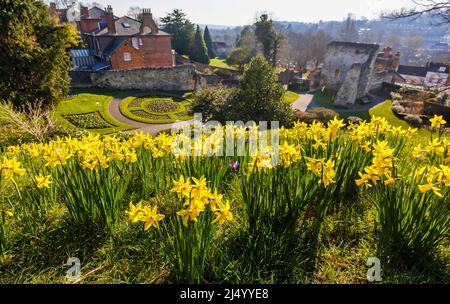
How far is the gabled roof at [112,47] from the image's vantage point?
2798cm

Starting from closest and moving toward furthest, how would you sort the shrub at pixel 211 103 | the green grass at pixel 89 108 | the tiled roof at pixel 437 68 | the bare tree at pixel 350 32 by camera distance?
1. the shrub at pixel 211 103
2. the green grass at pixel 89 108
3. the tiled roof at pixel 437 68
4. the bare tree at pixel 350 32

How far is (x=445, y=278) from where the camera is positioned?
6.58 feet

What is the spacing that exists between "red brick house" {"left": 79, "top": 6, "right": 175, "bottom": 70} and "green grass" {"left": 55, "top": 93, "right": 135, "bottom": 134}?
6871 millimetres

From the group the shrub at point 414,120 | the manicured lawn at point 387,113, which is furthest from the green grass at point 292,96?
the shrub at point 414,120

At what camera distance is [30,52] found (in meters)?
12.8

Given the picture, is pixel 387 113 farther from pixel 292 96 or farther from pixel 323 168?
pixel 323 168

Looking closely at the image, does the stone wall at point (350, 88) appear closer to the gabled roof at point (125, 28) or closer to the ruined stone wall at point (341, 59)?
the ruined stone wall at point (341, 59)

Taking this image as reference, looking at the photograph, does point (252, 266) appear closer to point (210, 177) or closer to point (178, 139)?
point (210, 177)

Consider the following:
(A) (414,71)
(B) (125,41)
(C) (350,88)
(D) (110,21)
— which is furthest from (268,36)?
(A) (414,71)

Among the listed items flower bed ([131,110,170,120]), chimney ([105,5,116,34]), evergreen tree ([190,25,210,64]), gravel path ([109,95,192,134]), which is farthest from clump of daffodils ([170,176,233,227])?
evergreen tree ([190,25,210,64])

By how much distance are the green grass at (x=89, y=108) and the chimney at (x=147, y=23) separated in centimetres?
1207

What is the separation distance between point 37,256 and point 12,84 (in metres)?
14.0

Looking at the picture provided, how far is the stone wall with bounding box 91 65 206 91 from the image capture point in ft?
84.2

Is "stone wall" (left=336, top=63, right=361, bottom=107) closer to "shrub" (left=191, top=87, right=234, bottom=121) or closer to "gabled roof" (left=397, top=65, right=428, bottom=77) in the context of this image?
"shrub" (left=191, top=87, right=234, bottom=121)
